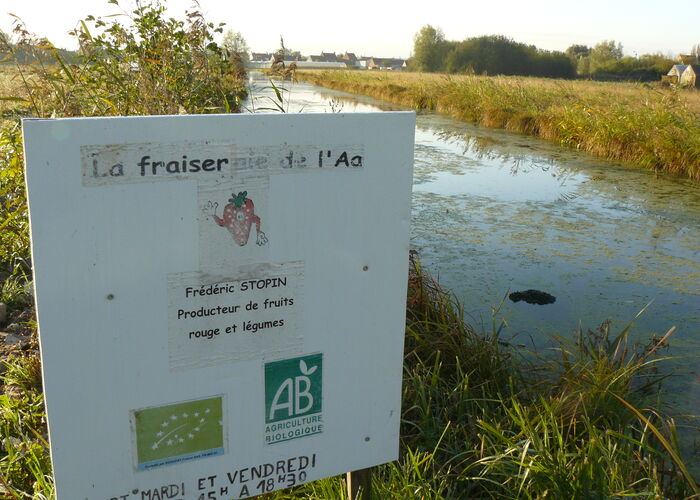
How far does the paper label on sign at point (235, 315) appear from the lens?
1.19 meters

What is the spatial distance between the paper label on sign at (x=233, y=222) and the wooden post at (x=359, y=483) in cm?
62

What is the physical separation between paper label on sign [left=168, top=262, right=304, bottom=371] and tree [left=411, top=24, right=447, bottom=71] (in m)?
46.8

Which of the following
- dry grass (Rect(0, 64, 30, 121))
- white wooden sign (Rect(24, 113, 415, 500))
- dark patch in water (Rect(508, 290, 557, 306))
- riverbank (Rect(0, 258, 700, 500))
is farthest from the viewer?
dark patch in water (Rect(508, 290, 557, 306))

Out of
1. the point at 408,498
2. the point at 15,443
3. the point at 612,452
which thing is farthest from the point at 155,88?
the point at 612,452

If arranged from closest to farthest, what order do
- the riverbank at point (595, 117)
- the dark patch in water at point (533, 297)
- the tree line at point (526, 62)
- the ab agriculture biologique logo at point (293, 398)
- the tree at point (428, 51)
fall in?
the ab agriculture biologique logo at point (293, 398)
the dark patch in water at point (533, 297)
the riverbank at point (595, 117)
the tree line at point (526, 62)
the tree at point (428, 51)

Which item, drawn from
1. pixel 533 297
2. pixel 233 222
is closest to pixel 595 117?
pixel 533 297

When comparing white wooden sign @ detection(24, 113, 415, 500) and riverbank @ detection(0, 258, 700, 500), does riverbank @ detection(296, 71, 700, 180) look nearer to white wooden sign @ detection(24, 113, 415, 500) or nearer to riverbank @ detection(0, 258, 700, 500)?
riverbank @ detection(0, 258, 700, 500)

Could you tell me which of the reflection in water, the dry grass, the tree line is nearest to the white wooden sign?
the dry grass

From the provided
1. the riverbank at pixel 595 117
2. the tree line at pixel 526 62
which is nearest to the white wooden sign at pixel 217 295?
the riverbank at pixel 595 117

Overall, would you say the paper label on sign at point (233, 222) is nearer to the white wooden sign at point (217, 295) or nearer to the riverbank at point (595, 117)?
the white wooden sign at point (217, 295)

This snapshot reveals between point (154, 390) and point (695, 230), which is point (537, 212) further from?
point (154, 390)

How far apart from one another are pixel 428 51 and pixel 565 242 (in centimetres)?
4586

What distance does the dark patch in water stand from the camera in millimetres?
3771

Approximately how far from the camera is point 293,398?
1331 millimetres
